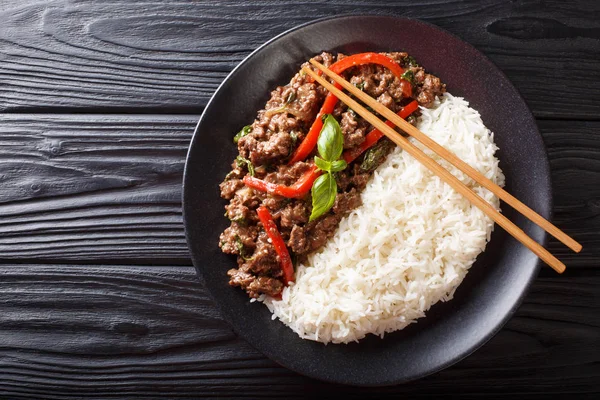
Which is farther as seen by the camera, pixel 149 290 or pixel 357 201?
pixel 149 290

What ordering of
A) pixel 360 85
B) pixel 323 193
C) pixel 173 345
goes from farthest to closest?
pixel 173 345
pixel 360 85
pixel 323 193

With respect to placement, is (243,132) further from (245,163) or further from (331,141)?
(331,141)

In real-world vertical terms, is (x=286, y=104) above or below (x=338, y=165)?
above

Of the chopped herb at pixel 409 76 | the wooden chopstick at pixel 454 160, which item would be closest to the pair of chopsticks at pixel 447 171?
the wooden chopstick at pixel 454 160

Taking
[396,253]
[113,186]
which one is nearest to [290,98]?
[396,253]

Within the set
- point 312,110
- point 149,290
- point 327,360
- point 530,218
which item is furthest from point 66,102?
point 530,218

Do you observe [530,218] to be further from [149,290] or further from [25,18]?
[25,18]

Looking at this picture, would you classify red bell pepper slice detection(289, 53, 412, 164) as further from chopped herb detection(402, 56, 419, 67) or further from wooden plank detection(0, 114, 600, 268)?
wooden plank detection(0, 114, 600, 268)

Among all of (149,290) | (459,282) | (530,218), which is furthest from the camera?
(149,290)
